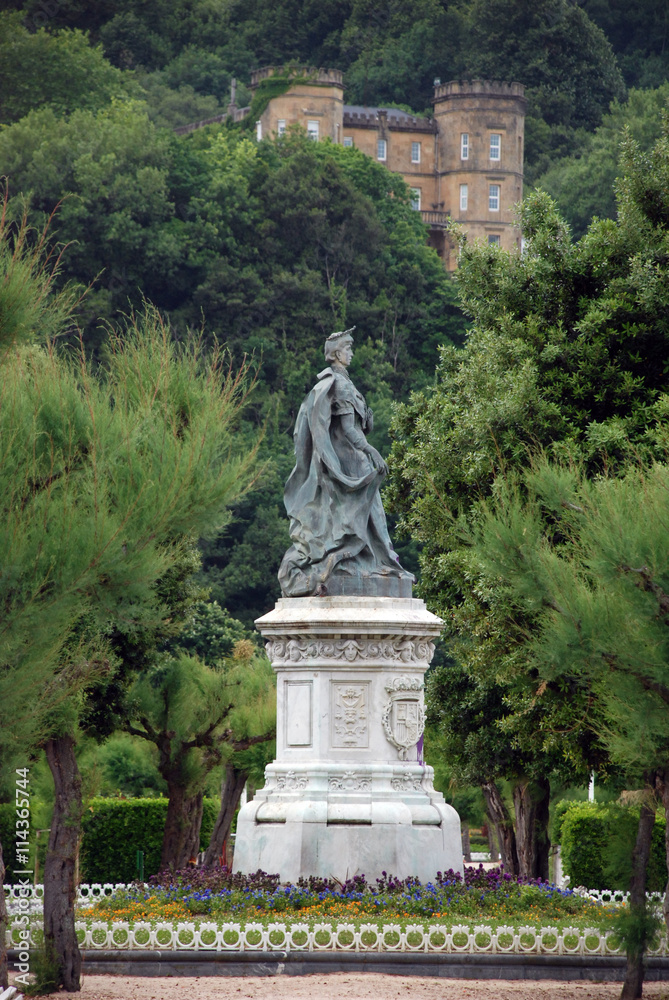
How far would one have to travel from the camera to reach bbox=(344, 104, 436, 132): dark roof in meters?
106

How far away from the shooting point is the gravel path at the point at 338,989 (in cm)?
1306

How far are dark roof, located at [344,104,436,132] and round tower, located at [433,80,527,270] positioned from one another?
139cm

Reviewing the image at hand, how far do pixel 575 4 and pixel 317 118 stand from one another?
2028cm

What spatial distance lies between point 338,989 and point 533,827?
11229 mm

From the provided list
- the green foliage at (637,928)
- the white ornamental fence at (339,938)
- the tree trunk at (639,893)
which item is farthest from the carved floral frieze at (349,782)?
the green foliage at (637,928)

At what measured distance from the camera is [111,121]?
276ft

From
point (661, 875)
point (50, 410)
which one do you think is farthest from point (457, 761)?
point (50, 410)

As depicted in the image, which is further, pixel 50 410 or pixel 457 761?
pixel 457 761

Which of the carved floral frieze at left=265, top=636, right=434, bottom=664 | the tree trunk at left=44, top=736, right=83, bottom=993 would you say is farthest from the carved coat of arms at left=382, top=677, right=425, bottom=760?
the tree trunk at left=44, top=736, right=83, bottom=993

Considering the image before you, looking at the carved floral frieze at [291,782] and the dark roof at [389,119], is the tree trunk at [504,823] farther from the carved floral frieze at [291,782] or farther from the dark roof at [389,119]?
the dark roof at [389,119]

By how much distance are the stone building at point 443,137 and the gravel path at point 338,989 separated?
288 feet

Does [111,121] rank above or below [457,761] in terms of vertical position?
above

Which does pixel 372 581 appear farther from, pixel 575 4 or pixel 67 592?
pixel 575 4

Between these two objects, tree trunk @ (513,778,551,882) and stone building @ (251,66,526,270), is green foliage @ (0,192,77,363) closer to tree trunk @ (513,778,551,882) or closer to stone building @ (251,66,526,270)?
tree trunk @ (513,778,551,882)
